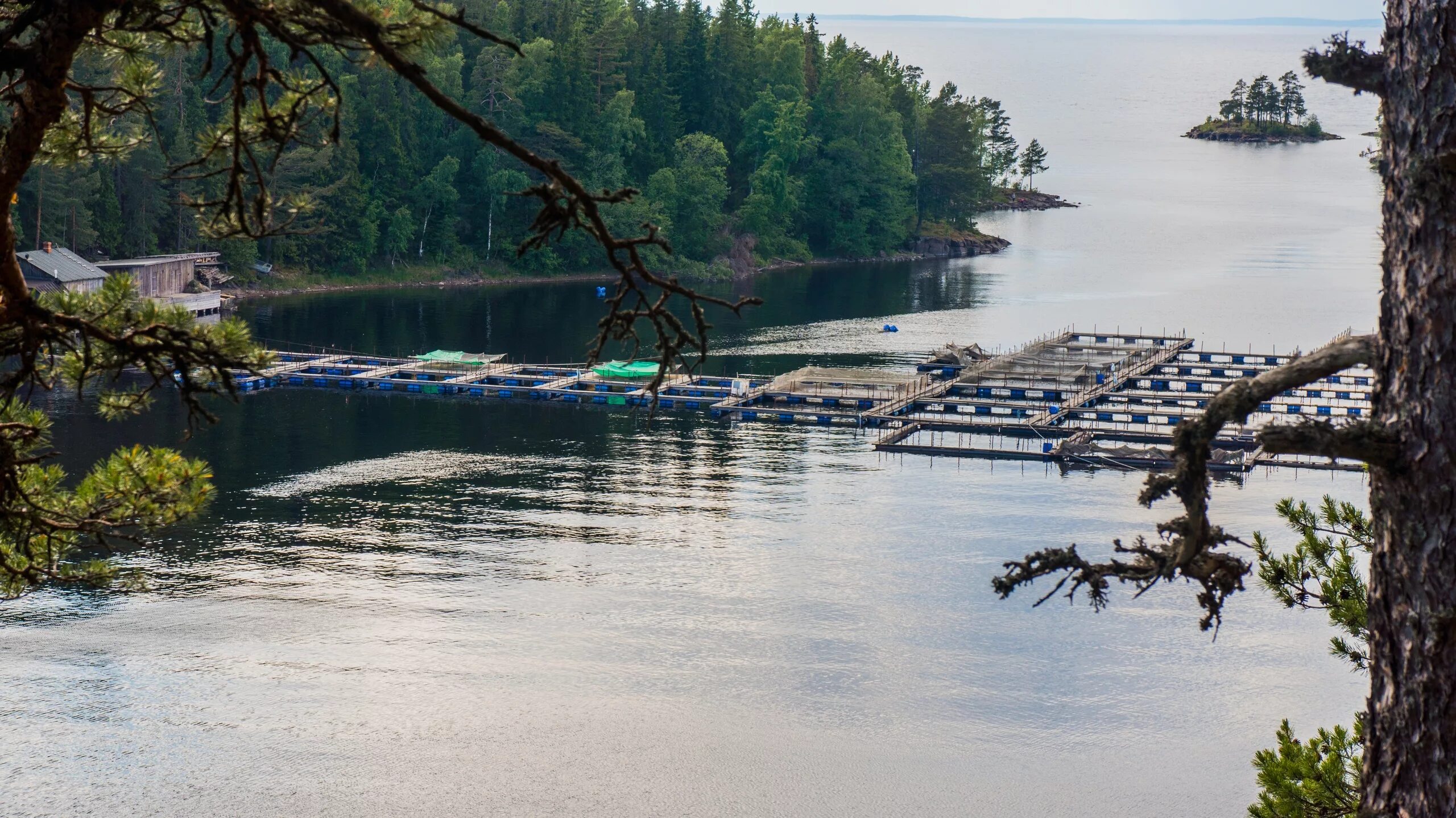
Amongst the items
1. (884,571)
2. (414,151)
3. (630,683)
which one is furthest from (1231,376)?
(414,151)

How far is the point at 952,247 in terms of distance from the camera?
132 m

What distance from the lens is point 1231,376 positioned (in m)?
75.9

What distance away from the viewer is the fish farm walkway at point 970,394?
60.5 m

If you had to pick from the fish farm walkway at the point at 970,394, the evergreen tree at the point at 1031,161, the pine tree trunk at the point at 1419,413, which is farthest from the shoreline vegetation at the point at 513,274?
the pine tree trunk at the point at 1419,413

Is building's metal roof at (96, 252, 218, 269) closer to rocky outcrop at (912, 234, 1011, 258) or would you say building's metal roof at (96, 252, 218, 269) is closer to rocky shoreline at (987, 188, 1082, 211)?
rocky outcrop at (912, 234, 1011, 258)

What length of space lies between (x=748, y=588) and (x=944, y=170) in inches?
3762

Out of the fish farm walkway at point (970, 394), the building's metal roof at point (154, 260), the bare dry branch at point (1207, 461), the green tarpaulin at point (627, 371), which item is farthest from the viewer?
the building's metal roof at point (154, 260)

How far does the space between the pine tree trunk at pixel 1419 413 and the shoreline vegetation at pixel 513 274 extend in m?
92.1

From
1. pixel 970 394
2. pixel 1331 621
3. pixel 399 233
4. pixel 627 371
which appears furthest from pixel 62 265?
pixel 1331 621

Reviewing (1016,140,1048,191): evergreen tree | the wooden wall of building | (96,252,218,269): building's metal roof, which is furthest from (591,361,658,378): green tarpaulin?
(1016,140,1048,191): evergreen tree

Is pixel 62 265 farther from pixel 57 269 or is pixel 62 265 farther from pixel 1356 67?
pixel 1356 67

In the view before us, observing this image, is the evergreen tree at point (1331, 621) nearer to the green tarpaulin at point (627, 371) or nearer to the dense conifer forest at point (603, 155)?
the green tarpaulin at point (627, 371)

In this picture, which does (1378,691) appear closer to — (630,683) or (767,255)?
(630,683)

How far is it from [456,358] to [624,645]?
37.1 metres
